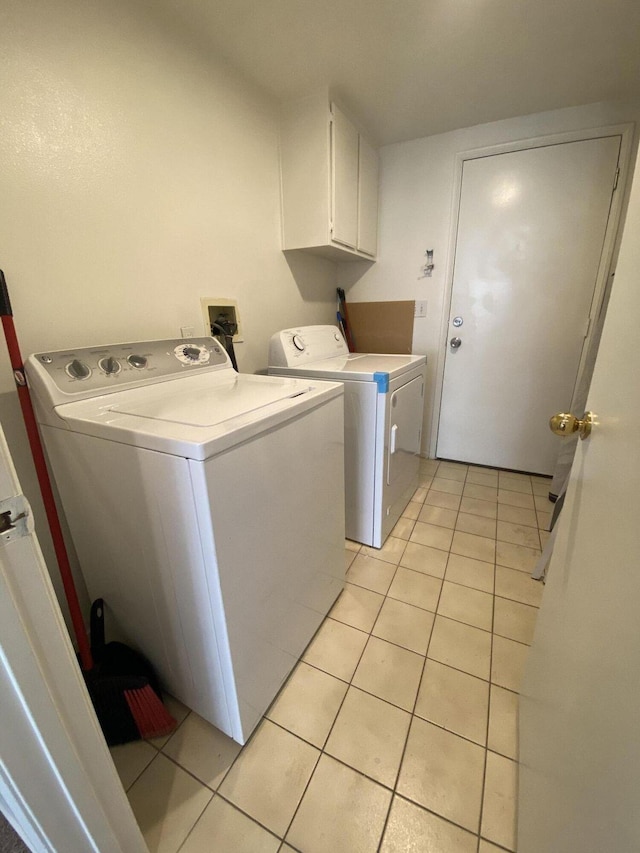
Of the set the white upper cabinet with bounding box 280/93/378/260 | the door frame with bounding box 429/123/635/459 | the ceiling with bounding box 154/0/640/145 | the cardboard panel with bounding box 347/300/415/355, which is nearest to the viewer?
the ceiling with bounding box 154/0/640/145

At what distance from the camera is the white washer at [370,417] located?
162cm

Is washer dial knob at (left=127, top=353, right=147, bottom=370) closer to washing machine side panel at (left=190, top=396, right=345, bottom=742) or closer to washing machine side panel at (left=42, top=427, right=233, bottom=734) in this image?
washing machine side panel at (left=42, top=427, right=233, bottom=734)

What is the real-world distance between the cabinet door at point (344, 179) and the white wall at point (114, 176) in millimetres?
389

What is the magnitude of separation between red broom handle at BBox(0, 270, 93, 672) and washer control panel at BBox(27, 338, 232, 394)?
0.07 metres

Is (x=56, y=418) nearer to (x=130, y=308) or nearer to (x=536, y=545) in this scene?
(x=130, y=308)

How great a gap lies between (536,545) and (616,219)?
194cm

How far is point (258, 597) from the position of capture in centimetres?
96

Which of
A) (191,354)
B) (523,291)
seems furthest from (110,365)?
(523,291)

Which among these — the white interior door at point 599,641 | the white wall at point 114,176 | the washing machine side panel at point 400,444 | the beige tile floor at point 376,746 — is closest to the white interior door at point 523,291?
the washing machine side panel at point 400,444

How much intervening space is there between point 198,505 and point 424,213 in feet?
8.34

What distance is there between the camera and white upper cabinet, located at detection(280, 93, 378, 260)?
1789mm

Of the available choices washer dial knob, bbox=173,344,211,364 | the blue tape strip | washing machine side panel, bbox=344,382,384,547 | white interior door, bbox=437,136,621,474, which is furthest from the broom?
white interior door, bbox=437,136,621,474

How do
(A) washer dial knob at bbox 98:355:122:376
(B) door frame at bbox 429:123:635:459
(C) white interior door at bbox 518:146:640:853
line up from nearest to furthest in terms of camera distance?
(C) white interior door at bbox 518:146:640:853 < (A) washer dial knob at bbox 98:355:122:376 < (B) door frame at bbox 429:123:635:459

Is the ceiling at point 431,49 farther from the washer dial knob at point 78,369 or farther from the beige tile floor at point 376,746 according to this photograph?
the beige tile floor at point 376,746
